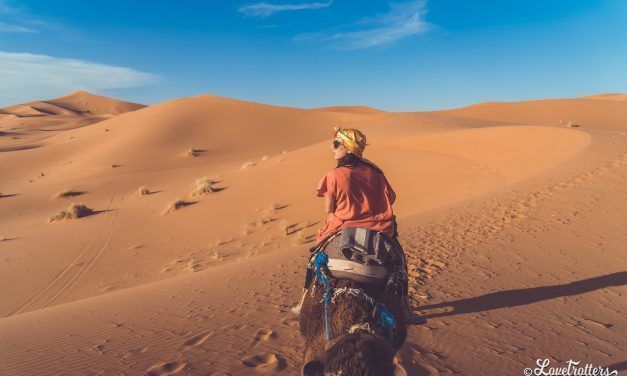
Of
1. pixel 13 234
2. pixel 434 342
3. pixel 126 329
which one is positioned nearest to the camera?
pixel 434 342

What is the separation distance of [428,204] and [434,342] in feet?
32.4

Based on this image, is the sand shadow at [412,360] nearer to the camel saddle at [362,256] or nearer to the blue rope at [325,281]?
the camel saddle at [362,256]

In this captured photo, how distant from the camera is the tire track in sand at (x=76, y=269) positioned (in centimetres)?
982

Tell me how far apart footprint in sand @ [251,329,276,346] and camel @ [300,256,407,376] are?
4.46ft

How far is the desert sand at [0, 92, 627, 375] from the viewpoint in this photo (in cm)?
413

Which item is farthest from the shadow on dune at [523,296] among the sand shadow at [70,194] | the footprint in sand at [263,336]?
the sand shadow at [70,194]

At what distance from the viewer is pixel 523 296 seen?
215 inches

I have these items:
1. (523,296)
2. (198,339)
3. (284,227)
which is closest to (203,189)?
(284,227)

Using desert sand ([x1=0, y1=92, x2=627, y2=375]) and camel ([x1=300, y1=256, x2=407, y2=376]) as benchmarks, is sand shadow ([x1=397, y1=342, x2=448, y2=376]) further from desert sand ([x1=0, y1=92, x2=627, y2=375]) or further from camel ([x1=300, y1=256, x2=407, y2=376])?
camel ([x1=300, y1=256, x2=407, y2=376])

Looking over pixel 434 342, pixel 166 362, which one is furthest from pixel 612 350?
pixel 166 362

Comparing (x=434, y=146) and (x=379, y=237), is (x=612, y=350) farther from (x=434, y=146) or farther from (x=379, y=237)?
(x=434, y=146)

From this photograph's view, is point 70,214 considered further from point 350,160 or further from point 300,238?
point 350,160

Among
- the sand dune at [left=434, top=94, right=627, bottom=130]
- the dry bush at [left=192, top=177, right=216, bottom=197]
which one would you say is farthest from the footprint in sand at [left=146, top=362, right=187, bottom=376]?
the sand dune at [left=434, top=94, right=627, bottom=130]

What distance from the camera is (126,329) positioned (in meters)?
4.82
